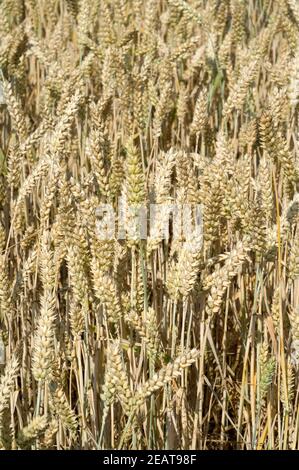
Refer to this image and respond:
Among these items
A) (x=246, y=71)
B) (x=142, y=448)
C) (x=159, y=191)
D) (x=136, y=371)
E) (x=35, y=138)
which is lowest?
(x=142, y=448)

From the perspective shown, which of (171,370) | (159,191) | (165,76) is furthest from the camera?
(165,76)

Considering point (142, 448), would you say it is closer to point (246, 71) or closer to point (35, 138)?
point (35, 138)

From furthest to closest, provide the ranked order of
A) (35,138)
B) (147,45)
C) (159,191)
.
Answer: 1. (147,45)
2. (35,138)
3. (159,191)

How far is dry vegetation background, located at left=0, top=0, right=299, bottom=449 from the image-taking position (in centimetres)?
144

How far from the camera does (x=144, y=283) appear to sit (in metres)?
1.43

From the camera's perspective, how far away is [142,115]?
2.21 meters

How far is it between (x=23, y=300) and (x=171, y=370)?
1.82 feet

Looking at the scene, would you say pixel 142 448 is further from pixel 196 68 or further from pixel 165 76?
pixel 196 68

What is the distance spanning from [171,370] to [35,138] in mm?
863

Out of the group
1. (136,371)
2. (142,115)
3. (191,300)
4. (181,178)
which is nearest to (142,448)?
(136,371)

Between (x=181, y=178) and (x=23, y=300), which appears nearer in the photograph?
(x=181, y=178)

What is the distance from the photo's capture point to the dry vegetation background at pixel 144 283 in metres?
1.44

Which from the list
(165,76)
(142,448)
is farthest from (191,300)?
(165,76)
